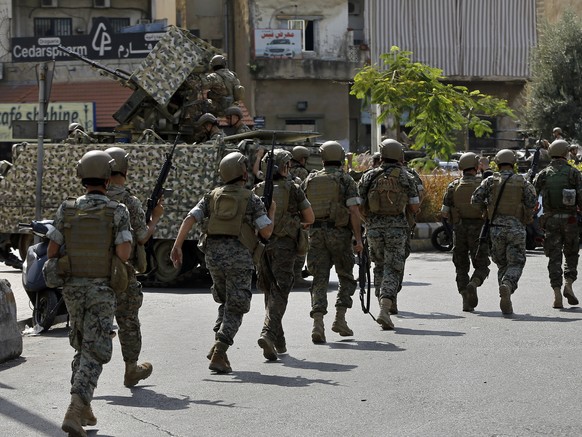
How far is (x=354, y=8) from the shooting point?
150ft

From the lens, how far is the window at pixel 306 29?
4345 cm

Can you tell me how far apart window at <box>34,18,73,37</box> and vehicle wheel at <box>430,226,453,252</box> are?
873 inches

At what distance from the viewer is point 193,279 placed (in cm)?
1870

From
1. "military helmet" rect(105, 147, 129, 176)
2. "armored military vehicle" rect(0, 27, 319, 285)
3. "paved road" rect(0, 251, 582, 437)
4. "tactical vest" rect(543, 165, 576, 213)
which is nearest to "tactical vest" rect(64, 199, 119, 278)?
"paved road" rect(0, 251, 582, 437)

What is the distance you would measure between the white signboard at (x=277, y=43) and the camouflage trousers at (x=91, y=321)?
1356 inches

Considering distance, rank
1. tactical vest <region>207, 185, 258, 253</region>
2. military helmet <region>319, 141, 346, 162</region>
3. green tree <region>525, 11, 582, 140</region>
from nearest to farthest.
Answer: tactical vest <region>207, 185, 258, 253</region>
military helmet <region>319, 141, 346, 162</region>
green tree <region>525, 11, 582, 140</region>

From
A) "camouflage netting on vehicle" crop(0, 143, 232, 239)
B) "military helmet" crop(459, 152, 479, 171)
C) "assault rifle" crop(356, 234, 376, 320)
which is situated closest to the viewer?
"assault rifle" crop(356, 234, 376, 320)

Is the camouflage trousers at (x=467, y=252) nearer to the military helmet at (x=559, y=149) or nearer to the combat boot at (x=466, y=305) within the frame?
the combat boot at (x=466, y=305)

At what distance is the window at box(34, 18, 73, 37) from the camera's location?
4344cm

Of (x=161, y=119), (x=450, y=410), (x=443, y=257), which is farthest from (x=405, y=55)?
(x=450, y=410)

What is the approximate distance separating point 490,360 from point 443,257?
1255 cm

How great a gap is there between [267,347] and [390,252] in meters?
2.65

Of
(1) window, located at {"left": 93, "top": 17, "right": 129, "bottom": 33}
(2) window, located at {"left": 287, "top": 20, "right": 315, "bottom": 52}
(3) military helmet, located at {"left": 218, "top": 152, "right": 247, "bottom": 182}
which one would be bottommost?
(3) military helmet, located at {"left": 218, "top": 152, "right": 247, "bottom": 182}

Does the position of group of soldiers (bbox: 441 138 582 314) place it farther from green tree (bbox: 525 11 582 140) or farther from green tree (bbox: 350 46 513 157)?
green tree (bbox: 525 11 582 140)
